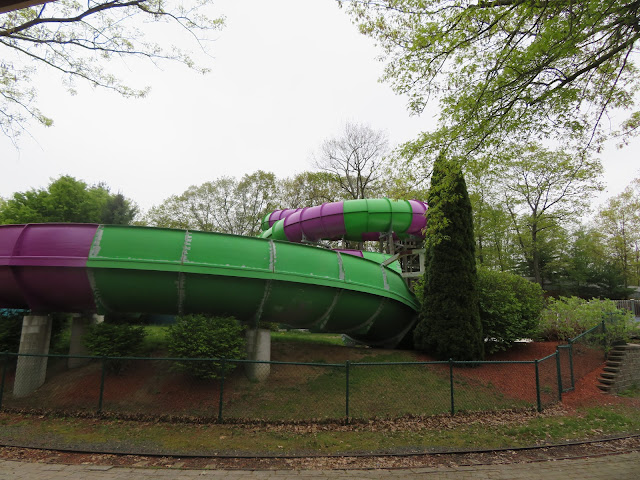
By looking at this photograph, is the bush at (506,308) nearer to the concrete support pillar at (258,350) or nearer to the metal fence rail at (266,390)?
the metal fence rail at (266,390)

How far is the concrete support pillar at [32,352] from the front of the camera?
947cm

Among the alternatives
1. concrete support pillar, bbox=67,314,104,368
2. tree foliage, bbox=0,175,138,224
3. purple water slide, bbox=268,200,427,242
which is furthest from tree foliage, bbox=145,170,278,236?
concrete support pillar, bbox=67,314,104,368

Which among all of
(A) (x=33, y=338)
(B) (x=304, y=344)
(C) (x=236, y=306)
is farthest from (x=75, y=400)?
(B) (x=304, y=344)

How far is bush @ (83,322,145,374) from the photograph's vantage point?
30.7 ft

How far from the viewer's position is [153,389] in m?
9.15

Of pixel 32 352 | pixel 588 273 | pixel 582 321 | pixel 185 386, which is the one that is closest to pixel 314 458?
pixel 185 386

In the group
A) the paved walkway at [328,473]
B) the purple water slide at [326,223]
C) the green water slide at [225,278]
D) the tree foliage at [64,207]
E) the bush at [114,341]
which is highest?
the tree foliage at [64,207]

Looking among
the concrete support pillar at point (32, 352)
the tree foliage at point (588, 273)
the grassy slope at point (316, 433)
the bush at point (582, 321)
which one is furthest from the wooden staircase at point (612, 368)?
the tree foliage at point (588, 273)

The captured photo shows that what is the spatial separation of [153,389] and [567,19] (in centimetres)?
1198

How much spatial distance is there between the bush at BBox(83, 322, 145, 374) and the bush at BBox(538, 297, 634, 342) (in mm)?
14530

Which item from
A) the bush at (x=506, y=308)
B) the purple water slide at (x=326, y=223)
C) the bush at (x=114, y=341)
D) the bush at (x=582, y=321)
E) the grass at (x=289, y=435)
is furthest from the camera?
the purple water slide at (x=326, y=223)

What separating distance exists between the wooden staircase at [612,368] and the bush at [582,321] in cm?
75

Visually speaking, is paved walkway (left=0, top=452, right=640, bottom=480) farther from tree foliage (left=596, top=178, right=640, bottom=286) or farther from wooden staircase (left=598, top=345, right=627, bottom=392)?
tree foliage (left=596, top=178, right=640, bottom=286)

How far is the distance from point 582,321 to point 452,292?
7.35m
